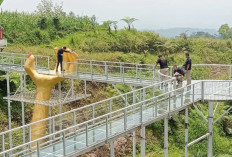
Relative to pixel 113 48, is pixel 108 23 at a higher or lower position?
higher

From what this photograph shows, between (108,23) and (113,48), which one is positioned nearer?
(113,48)


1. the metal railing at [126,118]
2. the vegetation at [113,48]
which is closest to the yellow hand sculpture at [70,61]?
the metal railing at [126,118]

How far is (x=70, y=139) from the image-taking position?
14.5 metres

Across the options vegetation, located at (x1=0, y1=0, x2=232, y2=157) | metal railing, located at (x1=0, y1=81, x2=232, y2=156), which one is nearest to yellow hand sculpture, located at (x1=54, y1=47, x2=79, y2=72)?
metal railing, located at (x1=0, y1=81, x2=232, y2=156)

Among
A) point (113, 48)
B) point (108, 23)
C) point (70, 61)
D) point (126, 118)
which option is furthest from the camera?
point (108, 23)

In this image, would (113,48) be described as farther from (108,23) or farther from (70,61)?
(70,61)

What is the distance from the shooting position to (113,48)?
39.1m

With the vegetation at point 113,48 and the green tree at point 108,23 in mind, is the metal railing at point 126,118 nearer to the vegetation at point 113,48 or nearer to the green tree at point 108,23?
the vegetation at point 113,48

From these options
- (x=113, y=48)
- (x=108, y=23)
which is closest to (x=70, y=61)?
(x=113, y=48)

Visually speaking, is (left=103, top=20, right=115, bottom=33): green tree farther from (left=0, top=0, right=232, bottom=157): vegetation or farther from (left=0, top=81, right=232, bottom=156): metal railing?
(left=0, top=81, right=232, bottom=156): metal railing

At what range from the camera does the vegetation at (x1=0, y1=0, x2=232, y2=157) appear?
2888 centimetres

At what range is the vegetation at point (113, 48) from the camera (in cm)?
2888

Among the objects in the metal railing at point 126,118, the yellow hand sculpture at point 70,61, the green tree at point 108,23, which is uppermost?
the green tree at point 108,23

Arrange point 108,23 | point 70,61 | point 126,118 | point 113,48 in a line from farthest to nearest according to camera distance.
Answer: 1. point 108,23
2. point 113,48
3. point 70,61
4. point 126,118
